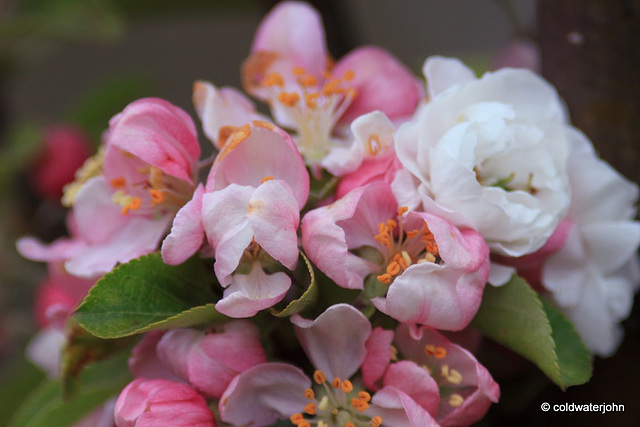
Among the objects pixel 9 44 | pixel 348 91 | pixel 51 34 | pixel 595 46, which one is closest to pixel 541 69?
pixel 595 46

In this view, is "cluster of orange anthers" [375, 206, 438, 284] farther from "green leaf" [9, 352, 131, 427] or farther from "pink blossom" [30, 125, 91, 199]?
"pink blossom" [30, 125, 91, 199]

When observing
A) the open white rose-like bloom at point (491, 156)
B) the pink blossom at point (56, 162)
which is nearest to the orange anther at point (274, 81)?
the open white rose-like bloom at point (491, 156)

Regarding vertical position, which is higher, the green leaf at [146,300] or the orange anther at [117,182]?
the orange anther at [117,182]

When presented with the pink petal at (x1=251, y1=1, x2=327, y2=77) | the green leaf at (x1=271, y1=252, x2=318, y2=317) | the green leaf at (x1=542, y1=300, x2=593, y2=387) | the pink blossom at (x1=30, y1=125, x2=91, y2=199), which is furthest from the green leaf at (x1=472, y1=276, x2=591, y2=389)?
the pink blossom at (x1=30, y1=125, x2=91, y2=199)

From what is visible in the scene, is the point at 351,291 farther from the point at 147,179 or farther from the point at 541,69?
the point at 541,69

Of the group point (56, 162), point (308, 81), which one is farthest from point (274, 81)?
point (56, 162)

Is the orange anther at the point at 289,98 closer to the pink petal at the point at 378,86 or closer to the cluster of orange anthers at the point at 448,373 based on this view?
the pink petal at the point at 378,86
